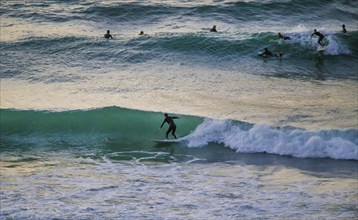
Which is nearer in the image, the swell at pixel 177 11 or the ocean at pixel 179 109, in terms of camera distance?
the ocean at pixel 179 109

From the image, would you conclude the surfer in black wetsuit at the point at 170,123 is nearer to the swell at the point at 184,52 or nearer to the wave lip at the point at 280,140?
the wave lip at the point at 280,140

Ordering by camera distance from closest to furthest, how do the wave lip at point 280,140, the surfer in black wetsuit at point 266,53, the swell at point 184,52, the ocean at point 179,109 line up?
1. the ocean at point 179,109
2. the wave lip at point 280,140
3. the swell at point 184,52
4. the surfer in black wetsuit at point 266,53

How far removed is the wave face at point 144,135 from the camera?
18625mm

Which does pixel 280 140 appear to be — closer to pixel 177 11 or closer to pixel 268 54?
pixel 268 54

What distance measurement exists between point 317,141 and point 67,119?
7845mm

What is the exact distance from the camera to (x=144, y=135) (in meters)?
21.1


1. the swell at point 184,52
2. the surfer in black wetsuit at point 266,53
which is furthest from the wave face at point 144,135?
the surfer in black wetsuit at point 266,53

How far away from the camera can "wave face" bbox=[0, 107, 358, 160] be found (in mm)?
18625

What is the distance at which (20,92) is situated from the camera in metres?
24.3

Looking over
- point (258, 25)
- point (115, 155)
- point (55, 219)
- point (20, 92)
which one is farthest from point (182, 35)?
point (55, 219)

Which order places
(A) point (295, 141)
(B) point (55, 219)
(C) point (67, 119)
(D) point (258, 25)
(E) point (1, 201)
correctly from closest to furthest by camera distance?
1. (B) point (55, 219)
2. (E) point (1, 201)
3. (A) point (295, 141)
4. (C) point (67, 119)
5. (D) point (258, 25)

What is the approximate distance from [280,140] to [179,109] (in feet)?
12.5

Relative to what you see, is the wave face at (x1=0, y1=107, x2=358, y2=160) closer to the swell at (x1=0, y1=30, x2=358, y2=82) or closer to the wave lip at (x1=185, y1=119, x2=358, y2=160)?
the wave lip at (x1=185, y1=119, x2=358, y2=160)

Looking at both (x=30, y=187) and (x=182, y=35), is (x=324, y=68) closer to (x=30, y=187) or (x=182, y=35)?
(x=182, y=35)
